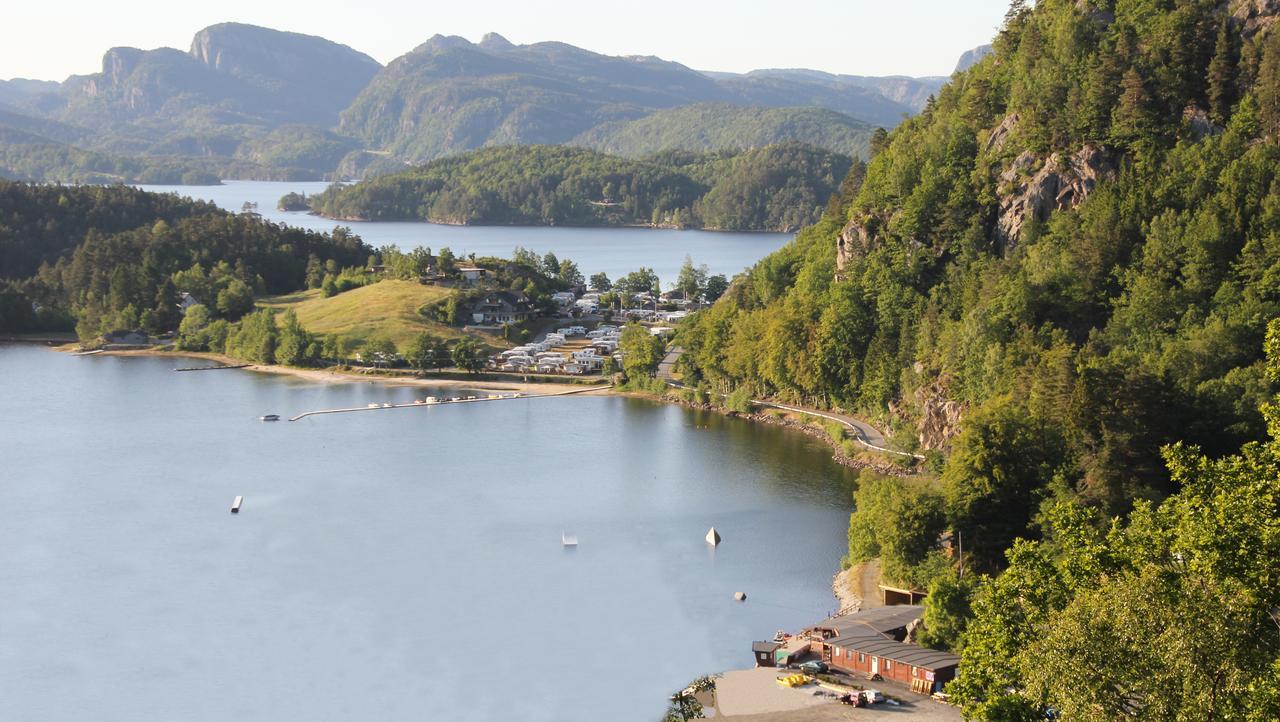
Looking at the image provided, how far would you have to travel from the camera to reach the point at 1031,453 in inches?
930

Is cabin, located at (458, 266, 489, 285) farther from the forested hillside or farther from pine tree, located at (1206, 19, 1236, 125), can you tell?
pine tree, located at (1206, 19, 1236, 125)

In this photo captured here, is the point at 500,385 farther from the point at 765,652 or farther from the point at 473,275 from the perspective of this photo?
the point at 765,652

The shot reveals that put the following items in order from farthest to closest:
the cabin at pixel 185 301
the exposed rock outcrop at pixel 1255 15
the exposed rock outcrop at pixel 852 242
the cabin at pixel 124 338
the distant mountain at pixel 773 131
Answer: the distant mountain at pixel 773 131
the cabin at pixel 185 301
the cabin at pixel 124 338
the exposed rock outcrop at pixel 852 242
the exposed rock outcrop at pixel 1255 15

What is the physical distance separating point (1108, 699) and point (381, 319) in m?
45.4

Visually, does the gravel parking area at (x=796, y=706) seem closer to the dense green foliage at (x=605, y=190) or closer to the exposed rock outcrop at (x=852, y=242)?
the exposed rock outcrop at (x=852, y=242)

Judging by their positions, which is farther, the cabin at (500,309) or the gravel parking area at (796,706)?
the cabin at (500,309)

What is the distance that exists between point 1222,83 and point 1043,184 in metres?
4.96

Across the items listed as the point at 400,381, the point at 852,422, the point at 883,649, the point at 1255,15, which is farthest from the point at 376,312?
the point at 883,649

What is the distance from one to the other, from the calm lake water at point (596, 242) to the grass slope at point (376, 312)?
21.8 metres

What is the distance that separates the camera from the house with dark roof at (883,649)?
18.5 meters

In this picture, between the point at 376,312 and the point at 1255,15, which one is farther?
the point at 376,312

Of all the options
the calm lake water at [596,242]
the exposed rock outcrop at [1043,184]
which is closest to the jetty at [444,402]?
the exposed rock outcrop at [1043,184]

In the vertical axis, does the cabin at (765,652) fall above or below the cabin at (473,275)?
below

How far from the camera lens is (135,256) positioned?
219 ft
